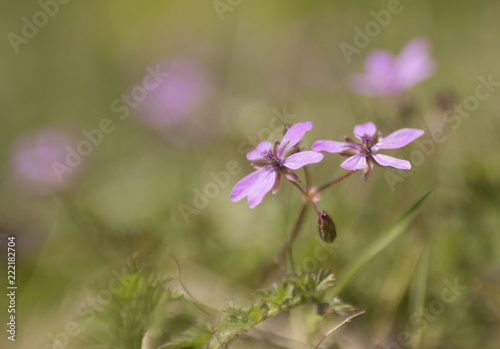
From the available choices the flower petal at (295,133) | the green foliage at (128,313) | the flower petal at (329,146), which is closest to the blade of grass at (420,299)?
the flower petal at (329,146)

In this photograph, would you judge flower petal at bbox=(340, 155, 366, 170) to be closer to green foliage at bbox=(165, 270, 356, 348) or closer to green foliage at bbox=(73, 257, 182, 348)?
green foliage at bbox=(165, 270, 356, 348)

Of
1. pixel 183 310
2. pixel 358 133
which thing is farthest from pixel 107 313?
pixel 358 133

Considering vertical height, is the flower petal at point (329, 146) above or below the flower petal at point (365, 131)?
below

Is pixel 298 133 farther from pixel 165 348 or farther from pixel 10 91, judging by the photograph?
A: pixel 10 91

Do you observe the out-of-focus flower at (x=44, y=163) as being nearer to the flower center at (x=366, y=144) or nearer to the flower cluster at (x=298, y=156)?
the flower cluster at (x=298, y=156)

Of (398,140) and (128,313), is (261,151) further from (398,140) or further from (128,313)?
(128,313)

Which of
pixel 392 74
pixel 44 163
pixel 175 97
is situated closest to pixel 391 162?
pixel 392 74

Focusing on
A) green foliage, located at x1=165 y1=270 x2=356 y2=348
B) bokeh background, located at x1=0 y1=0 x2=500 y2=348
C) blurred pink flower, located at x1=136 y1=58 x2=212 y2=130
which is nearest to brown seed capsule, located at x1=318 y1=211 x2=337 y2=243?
green foliage, located at x1=165 y1=270 x2=356 y2=348
